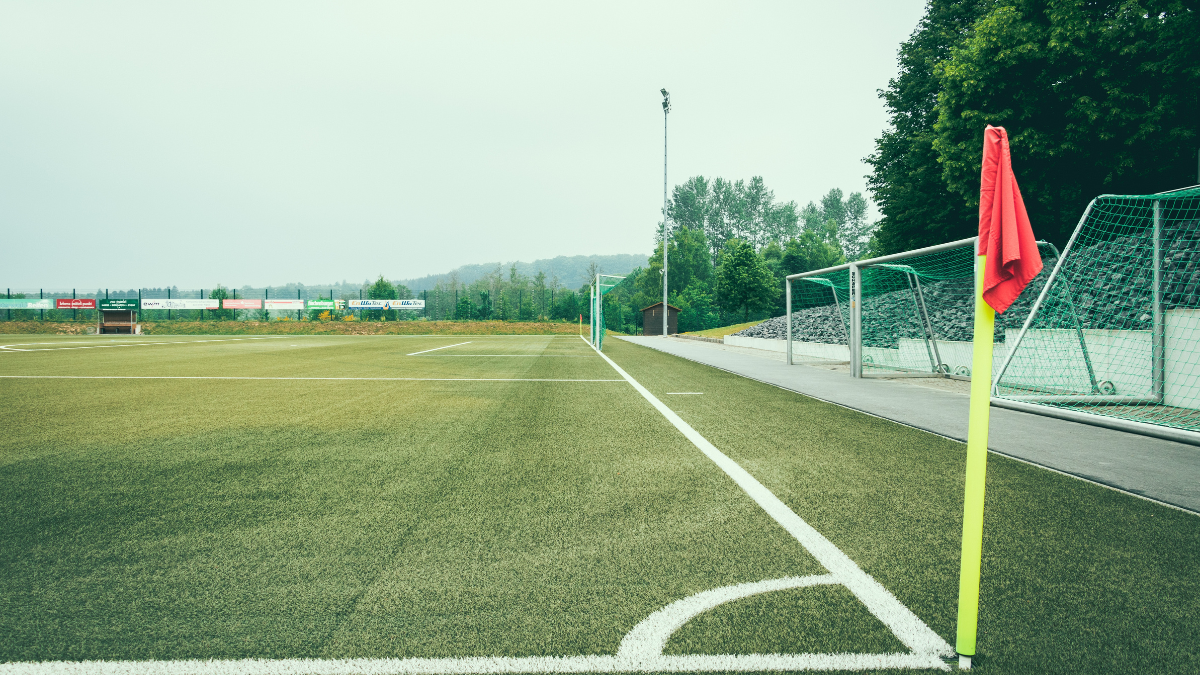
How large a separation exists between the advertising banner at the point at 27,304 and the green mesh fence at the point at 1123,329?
68994 millimetres

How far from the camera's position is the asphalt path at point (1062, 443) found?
3684 millimetres

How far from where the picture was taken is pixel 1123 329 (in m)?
7.45

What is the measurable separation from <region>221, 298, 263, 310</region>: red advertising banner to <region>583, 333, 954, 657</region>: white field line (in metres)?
59.9

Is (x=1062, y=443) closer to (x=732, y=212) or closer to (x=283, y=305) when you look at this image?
(x=283, y=305)

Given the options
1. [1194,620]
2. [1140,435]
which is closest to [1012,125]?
[1140,435]

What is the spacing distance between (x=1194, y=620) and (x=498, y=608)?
7.78ft

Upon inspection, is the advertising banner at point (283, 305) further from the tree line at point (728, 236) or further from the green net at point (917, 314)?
the green net at point (917, 314)

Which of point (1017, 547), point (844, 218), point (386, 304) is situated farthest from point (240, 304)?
point (844, 218)

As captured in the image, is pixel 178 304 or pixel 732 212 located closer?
pixel 178 304

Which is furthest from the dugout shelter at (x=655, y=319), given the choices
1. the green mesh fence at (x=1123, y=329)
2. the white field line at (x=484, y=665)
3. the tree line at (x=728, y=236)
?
the white field line at (x=484, y=665)

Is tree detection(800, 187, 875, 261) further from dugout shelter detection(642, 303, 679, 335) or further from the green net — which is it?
the green net

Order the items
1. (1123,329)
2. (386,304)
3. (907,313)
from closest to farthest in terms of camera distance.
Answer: (1123,329) < (907,313) < (386,304)

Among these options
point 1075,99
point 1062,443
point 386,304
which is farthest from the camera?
point 386,304

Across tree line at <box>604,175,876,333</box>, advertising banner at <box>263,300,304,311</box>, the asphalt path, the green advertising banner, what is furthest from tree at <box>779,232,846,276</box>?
the asphalt path
